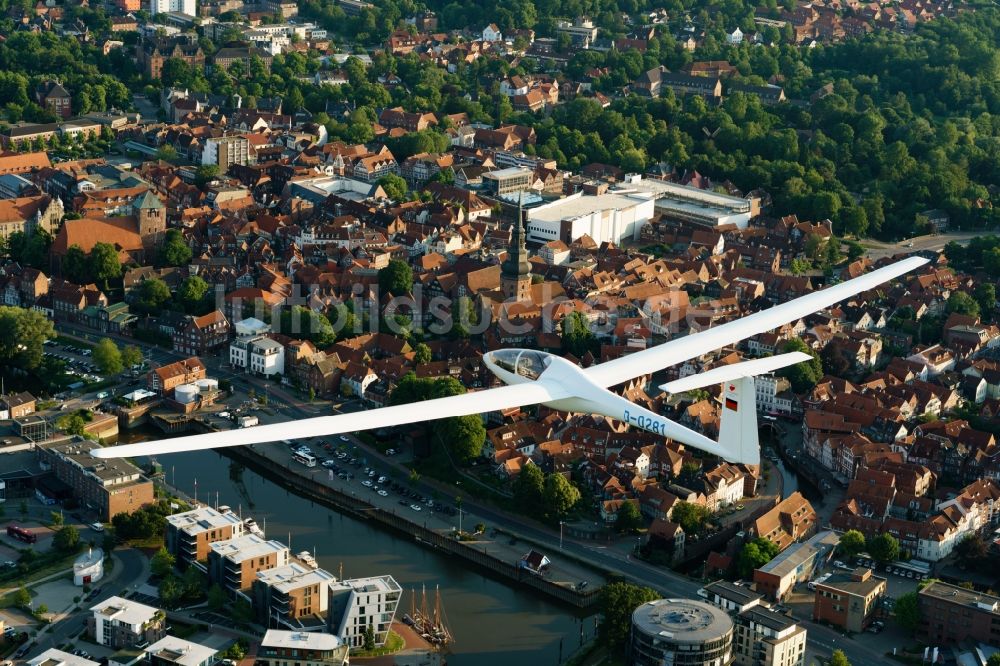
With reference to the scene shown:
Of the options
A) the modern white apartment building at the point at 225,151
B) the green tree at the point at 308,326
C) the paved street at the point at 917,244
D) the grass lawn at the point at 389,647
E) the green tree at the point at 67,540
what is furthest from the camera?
the modern white apartment building at the point at 225,151

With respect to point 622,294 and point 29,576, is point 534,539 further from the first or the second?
point 622,294

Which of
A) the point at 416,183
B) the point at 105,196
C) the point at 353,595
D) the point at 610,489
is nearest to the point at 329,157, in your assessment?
the point at 416,183

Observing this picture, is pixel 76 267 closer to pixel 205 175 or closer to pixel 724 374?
pixel 205 175

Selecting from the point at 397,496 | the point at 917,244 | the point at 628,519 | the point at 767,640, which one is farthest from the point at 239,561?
the point at 917,244

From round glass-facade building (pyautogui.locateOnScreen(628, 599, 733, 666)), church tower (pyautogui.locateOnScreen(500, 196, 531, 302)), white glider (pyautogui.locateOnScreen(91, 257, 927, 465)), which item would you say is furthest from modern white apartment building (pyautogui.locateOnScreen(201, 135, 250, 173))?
round glass-facade building (pyautogui.locateOnScreen(628, 599, 733, 666))

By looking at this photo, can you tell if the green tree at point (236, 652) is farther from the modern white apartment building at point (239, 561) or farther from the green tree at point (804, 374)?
the green tree at point (804, 374)

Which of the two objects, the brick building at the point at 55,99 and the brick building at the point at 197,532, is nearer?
the brick building at the point at 197,532

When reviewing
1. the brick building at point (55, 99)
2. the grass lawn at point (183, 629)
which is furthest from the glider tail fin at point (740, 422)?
the brick building at point (55, 99)
